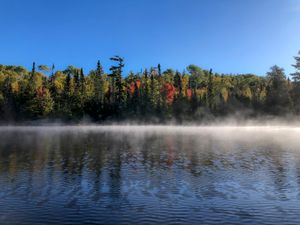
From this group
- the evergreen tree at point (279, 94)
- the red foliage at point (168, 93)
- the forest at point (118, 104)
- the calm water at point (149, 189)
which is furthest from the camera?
the red foliage at point (168, 93)

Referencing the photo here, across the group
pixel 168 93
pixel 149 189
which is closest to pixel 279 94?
pixel 168 93

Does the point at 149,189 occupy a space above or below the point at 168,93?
below

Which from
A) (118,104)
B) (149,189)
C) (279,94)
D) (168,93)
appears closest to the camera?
(149,189)

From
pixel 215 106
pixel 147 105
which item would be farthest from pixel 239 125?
pixel 147 105

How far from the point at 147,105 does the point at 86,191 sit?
141031mm

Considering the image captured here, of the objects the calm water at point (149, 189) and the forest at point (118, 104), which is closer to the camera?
the calm water at point (149, 189)

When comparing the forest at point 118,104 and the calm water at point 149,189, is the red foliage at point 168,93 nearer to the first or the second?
the forest at point 118,104

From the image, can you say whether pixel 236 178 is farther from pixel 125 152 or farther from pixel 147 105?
pixel 147 105

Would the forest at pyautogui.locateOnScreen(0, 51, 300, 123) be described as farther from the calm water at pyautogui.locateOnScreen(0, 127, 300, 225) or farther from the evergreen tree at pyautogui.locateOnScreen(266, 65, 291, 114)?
the calm water at pyautogui.locateOnScreen(0, 127, 300, 225)

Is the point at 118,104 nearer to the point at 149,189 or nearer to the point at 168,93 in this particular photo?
the point at 168,93

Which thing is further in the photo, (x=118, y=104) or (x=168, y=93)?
(x=168, y=93)

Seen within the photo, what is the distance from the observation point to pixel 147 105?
172 metres

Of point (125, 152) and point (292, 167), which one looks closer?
point (292, 167)

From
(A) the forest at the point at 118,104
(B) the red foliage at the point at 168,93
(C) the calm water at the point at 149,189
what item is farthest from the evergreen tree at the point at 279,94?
(C) the calm water at the point at 149,189
